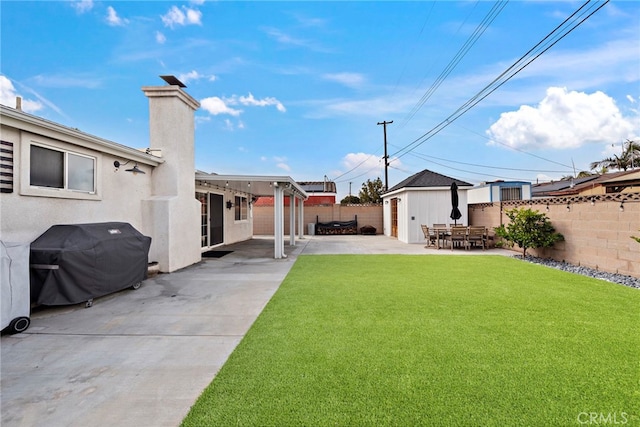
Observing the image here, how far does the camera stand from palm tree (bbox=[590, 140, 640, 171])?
25.9m

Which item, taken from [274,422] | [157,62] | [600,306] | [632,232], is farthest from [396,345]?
[157,62]

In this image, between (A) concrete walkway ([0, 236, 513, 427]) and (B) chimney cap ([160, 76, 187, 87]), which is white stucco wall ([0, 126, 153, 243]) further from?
(B) chimney cap ([160, 76, 187, 87])

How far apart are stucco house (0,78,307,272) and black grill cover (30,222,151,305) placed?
1.65 ft

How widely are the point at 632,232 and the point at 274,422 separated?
838cm

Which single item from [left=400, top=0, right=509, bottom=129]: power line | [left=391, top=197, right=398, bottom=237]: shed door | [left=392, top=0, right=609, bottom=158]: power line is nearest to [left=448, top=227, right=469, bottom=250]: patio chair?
[left=392, top=0, right=609, bottom=158]: power line

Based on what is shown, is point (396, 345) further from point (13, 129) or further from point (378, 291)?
point (13, 129)

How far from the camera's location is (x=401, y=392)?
2.46 m

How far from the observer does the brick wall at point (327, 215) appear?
21.0 meters

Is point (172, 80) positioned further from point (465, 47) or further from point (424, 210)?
point (424, 210)

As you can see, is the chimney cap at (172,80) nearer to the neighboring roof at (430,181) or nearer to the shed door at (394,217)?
the neighboring roof at (430,181)

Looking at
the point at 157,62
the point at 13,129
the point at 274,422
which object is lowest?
the point at 274,422

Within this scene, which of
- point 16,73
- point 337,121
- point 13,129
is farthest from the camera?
point 337,121

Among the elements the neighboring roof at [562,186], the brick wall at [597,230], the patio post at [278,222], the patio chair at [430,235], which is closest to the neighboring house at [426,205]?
the patio chair at [430,235]

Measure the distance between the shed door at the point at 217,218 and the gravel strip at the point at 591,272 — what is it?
11199mm
